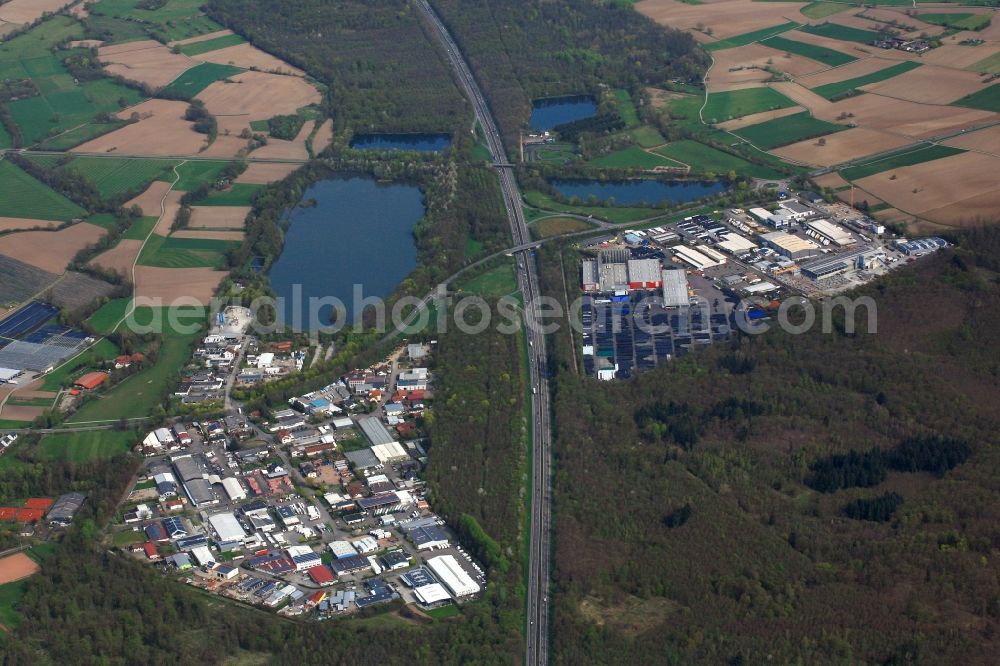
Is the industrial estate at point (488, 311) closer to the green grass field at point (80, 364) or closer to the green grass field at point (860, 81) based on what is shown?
the green grass field at point (80, 364)

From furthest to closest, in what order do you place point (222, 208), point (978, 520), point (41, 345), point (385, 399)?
point (222, 208)
point (41, 345)
point (385, 399)
point (978, 520)

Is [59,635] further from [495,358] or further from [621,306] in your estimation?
[621,306]

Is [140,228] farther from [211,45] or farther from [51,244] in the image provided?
[211,45]

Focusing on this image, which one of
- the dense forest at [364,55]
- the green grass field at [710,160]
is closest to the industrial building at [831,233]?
the green grass field at [710,160]

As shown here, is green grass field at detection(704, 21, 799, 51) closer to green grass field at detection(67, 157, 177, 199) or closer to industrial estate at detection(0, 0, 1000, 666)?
industrial estate at detection(0, 0, 1000, 666)

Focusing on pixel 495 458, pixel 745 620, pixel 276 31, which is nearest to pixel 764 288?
pixel 495 458

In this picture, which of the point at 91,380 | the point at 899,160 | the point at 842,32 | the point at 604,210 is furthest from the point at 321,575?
the point at 842,32
